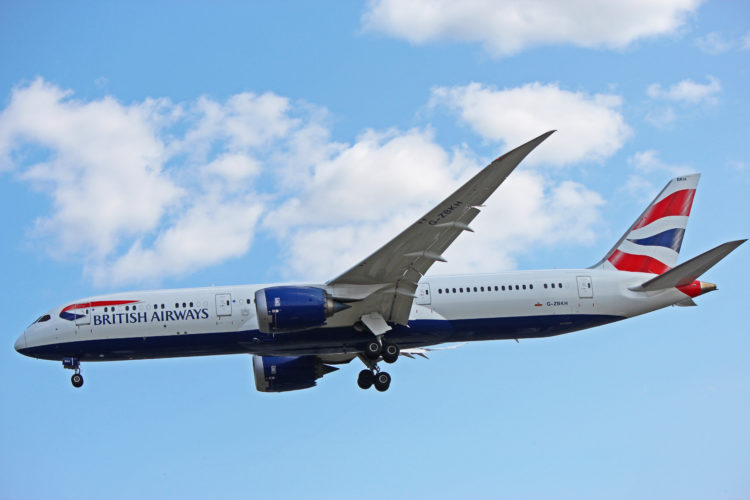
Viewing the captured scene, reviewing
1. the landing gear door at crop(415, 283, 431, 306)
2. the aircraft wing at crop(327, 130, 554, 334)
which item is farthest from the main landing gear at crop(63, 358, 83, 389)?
the landing gear door at crop(415, 283, 431, 306)

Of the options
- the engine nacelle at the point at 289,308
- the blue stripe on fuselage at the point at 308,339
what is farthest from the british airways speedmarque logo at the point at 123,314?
the engine nacelle at the point at 289,308

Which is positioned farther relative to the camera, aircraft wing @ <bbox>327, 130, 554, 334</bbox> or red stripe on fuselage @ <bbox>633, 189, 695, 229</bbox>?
red stripe on fuselage @ <bbox>633, 189, 695, 229</bbox>

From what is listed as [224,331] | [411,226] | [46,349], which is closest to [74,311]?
[46,349]

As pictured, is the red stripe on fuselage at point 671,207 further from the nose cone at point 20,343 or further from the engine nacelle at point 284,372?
the nose cone at point 20,343

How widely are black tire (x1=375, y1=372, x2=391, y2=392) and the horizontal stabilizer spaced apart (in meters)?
8.62

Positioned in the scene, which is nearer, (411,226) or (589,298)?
(411,226)

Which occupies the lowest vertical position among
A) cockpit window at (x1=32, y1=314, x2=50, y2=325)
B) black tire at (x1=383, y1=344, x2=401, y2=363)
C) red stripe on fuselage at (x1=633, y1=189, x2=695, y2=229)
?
black tire at (x1=383, y1=344, x2=401, y2=363)

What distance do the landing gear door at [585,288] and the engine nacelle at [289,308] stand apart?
342 inches

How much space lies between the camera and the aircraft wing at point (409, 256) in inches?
913

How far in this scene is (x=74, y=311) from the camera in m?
28.9

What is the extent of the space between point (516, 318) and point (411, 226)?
5875 mm

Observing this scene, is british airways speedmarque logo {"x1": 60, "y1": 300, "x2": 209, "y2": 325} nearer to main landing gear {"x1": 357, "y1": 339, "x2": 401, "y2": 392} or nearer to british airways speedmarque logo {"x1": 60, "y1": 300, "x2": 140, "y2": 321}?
british airways speedmarque logo {"x1": 60, "y1": 300, "x2": 140, "y2": 321}

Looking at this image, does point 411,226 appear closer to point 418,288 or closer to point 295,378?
point 418,288

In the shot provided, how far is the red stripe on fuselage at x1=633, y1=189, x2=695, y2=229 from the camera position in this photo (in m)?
32.8
